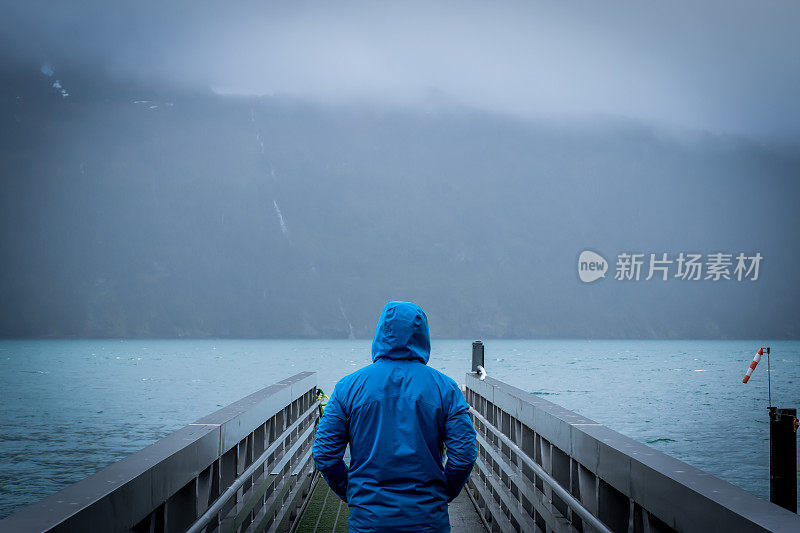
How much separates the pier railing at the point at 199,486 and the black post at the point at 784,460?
3176mm

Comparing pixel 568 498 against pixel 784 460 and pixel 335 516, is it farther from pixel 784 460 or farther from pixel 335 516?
pixel 335 516

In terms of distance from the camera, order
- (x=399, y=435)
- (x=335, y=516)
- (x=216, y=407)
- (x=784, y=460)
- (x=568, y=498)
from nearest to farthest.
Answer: (x=399, y=435)
(x=568, y=498)
(x=784, y=460)
(x=335, y=516)
(x=216, y=407)

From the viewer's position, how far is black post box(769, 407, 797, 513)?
5051 millimetres

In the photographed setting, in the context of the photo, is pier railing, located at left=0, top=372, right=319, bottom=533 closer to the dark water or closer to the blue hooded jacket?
the blue hooded jacket

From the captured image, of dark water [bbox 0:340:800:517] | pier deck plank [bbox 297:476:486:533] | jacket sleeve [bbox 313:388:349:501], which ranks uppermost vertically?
jacket sleeve [bbox 313:388:349:501]

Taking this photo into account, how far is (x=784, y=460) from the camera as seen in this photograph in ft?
16.6

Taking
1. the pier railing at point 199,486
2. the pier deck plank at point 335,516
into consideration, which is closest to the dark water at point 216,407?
the pier deck plank at point 335,516

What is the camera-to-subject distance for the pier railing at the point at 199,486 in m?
2.35

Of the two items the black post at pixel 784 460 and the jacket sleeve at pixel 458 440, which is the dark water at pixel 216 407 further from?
the jacket sleeve at pixel 458 440

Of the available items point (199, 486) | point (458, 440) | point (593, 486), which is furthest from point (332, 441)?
point (593, 486)

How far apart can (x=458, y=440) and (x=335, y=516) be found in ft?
14.4

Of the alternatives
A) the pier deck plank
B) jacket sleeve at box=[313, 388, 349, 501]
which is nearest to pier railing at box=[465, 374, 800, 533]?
the pier deck plank

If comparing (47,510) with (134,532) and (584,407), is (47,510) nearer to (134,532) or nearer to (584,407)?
(134,532)

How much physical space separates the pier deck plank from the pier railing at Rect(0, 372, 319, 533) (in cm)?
20
